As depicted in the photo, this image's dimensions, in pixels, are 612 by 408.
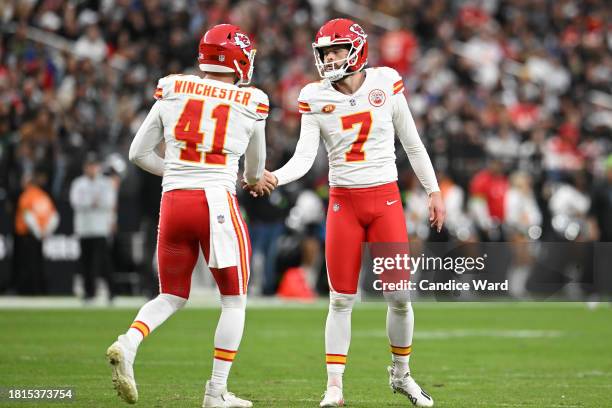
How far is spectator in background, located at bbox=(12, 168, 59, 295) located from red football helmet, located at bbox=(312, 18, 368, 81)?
9.77 meters

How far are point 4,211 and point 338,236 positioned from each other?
A: 10.5m

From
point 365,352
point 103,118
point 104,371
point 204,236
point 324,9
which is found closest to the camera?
point 204,236

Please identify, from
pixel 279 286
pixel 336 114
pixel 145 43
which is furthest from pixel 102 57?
pixel 336 114

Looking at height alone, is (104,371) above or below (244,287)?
below

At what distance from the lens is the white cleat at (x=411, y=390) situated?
7.61 meters

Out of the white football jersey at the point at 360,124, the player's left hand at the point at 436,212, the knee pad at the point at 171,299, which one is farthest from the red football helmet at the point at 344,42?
the knee pad at the point at 171,299

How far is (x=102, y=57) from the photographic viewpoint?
65.5ft

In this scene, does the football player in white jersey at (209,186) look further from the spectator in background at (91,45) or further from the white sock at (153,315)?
the spectator in background at (91,45)

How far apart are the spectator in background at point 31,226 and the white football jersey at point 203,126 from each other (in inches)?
399

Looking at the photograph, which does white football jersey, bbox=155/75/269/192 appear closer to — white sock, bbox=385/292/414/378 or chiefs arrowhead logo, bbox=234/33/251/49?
chiefs arrowhead logo, bbox=234/33/251/49

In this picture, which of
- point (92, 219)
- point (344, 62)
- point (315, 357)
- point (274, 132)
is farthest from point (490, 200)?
point (344, 62)

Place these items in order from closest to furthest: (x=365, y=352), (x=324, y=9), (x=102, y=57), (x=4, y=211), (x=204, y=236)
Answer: (x=204, y=236) < (x=365, y=352) < (x=4, y=211) < (x=102, y=57) < (x=324, y=9)

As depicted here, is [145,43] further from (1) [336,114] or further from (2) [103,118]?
(1) [336,114]

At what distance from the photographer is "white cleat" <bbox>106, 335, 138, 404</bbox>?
6570 millimetres
